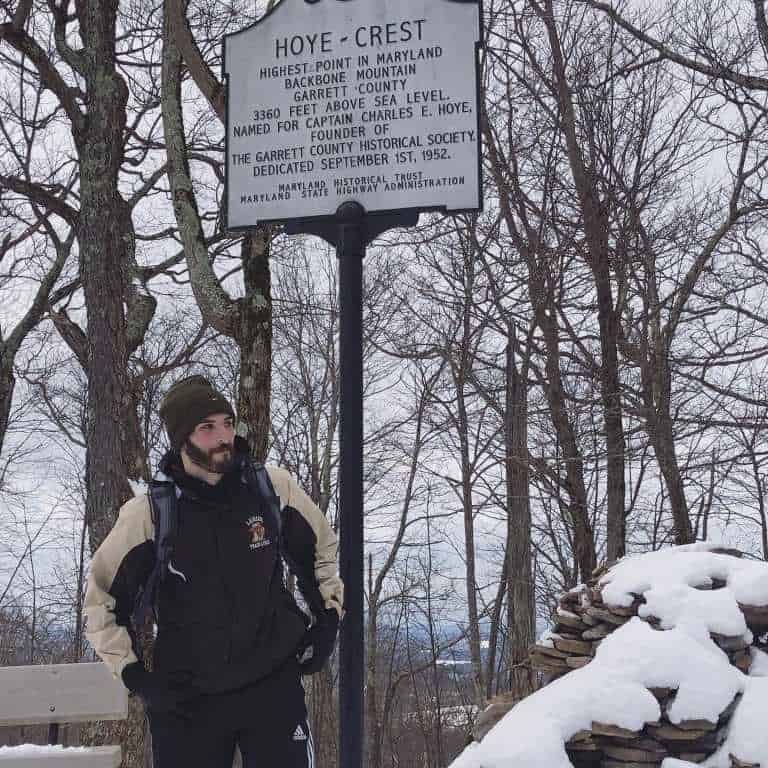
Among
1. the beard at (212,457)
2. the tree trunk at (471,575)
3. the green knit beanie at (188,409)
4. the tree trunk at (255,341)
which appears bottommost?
the tree trunk at (471,575)

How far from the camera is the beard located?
260 cm

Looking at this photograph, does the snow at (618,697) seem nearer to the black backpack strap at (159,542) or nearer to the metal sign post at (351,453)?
the metal sign post at (351,453)

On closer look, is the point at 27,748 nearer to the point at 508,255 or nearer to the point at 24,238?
the point at 508,255

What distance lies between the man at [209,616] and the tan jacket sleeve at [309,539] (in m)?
0.04

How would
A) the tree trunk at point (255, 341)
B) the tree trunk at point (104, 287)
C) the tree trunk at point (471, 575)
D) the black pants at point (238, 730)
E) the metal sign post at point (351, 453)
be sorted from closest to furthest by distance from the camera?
the black pants at point (238, 730)
the metal sign post at point (351, 453)
the tree trunk at point (255, 341)
the tree trunk at point (104, 287)
the tree trunk at point (471, 575)

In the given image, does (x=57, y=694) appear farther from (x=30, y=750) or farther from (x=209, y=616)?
(x=209, y=616)

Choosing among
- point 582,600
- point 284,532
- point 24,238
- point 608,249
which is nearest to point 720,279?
point 608,249

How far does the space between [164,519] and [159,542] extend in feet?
0.22

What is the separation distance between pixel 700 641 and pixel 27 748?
9.63ft

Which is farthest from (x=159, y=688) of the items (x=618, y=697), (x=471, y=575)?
(x=471, y=575)

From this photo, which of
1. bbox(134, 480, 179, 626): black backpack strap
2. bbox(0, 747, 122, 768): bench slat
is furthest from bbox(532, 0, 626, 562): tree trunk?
bbox(134, 480, 179, 626): black backpack strap

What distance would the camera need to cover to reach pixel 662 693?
3133 mm

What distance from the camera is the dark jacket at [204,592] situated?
2.52 m

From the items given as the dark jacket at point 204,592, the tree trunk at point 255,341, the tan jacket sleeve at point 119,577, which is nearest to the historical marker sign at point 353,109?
the dark jacket at point 204,592
